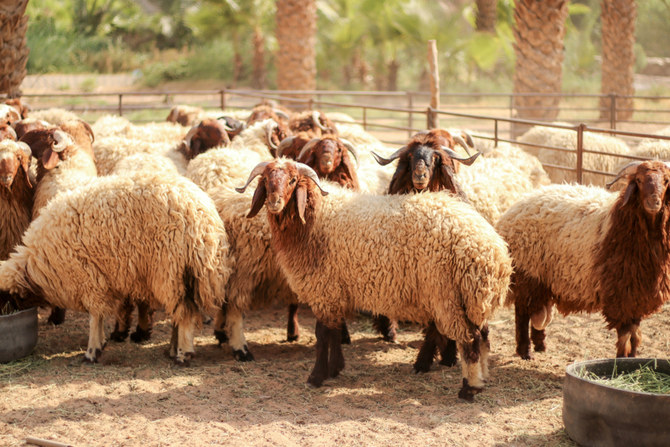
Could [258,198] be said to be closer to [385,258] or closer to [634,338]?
[385,258]

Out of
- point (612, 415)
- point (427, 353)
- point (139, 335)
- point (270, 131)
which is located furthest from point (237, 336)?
point (612, 415)

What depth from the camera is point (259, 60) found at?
93.7 feet

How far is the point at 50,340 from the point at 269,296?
91.1 inches

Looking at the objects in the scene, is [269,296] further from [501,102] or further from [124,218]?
[501,102]

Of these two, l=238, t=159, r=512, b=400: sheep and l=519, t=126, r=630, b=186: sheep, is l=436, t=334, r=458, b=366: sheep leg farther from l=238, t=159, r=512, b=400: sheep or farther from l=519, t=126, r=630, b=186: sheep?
l=519, t=126, r=630, b=186: sheep

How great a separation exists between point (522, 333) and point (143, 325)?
3772mm

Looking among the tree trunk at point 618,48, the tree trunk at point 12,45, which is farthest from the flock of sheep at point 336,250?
the tree trunk at point 618,48

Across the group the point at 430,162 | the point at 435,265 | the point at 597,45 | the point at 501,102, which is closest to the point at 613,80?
the point at 501,102

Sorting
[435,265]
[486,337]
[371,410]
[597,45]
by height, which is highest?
[597,45]

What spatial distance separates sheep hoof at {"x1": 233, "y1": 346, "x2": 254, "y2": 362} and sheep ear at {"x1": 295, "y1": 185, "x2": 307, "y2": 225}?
1.48 meters

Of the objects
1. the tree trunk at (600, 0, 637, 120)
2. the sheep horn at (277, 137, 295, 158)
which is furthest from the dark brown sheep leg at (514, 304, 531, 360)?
the tree trunk at (600, 0, 637, 120)

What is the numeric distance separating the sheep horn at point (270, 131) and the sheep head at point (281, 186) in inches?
116

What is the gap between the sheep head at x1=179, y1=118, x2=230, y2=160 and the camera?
9.92m

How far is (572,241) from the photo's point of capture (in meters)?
6.54
